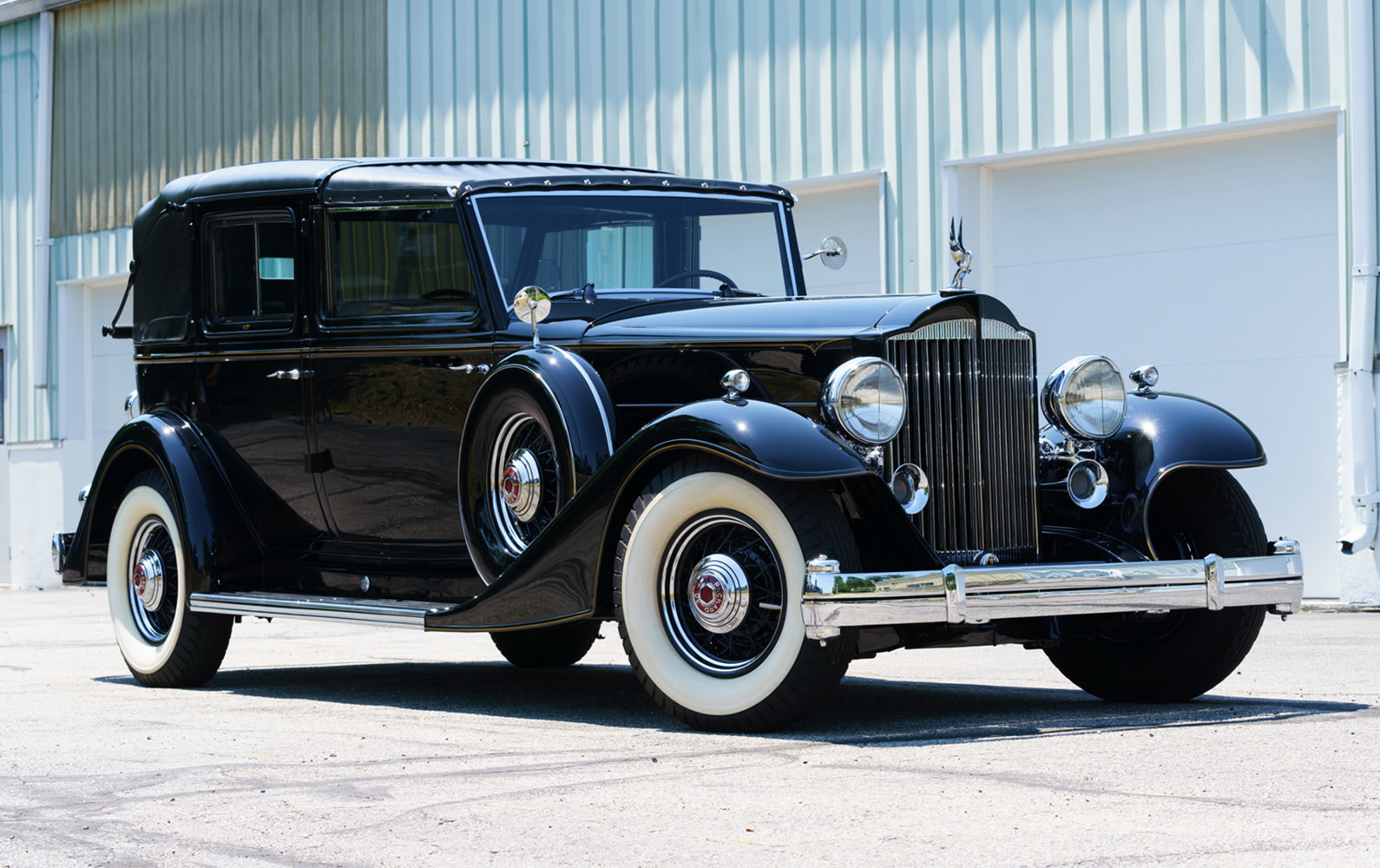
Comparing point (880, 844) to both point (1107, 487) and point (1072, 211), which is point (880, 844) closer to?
point (1107, 487)

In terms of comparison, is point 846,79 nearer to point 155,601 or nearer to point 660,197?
point 660,197

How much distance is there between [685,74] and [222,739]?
9.69 m

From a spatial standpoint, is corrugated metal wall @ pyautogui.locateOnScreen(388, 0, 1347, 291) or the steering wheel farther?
corrugated metal wall @ pyautogui.locateOnScreen(388, 0, 1347, 291)

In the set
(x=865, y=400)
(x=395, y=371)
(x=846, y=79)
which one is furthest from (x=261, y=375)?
(x=846, y=79)

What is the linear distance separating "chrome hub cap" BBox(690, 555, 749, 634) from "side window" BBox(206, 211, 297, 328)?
2805 millimetres

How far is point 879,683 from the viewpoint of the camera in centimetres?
752

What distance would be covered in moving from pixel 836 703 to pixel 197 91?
47.0ft

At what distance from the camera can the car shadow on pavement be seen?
5.74m

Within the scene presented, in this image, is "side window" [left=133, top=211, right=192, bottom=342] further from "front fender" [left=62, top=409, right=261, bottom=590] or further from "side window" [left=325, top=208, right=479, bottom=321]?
"side window" [left=325, top=208, right=479, bottom=321]

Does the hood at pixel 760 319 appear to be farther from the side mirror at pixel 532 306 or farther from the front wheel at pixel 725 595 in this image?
the front wheel at pixel 725 595

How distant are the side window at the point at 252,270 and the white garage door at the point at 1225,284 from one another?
20.9 ft

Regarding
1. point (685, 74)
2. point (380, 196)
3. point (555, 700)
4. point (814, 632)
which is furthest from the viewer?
point (685, 74)

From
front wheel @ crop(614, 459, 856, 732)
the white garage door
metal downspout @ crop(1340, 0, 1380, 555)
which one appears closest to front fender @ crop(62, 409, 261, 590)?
front wheel @ crop(614, 459, 856, 732)

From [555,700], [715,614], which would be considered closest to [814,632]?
[715,614]
